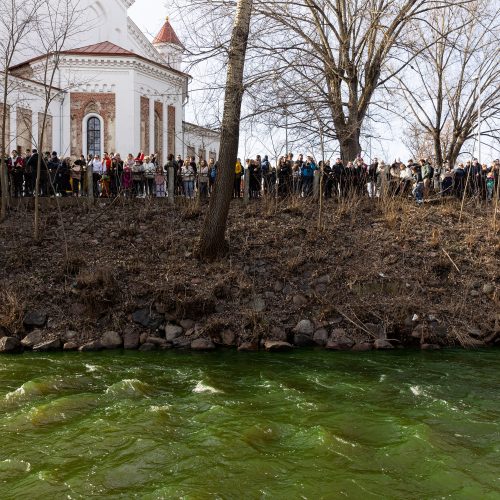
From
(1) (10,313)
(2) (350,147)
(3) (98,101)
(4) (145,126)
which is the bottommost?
(1) (10,313)

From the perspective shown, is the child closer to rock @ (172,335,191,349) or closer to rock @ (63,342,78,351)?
rock @ (172,335,191,349)

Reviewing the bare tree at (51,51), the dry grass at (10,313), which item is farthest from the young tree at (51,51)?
the dry grass at (10,313)

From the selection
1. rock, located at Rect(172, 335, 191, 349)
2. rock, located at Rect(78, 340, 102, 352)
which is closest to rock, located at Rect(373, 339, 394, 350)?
rock, located at Rect(172, 335, 191, 349)

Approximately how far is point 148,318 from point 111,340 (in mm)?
1136

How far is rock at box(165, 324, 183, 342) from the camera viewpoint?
13.4 m

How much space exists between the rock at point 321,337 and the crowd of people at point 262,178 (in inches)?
309

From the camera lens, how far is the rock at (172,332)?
13441mm

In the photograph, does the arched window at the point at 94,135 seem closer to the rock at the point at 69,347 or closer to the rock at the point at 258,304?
the rock at the point at 258,304

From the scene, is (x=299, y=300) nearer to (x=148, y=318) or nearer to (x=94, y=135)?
(x=148, y=318)

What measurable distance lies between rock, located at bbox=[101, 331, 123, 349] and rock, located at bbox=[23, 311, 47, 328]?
1.64 metres

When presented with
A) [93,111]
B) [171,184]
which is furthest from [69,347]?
[93,111]

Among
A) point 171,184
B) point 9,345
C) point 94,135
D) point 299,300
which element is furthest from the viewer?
point 94,135

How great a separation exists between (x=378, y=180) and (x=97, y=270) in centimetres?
1109

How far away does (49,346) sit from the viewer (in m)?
12.8
